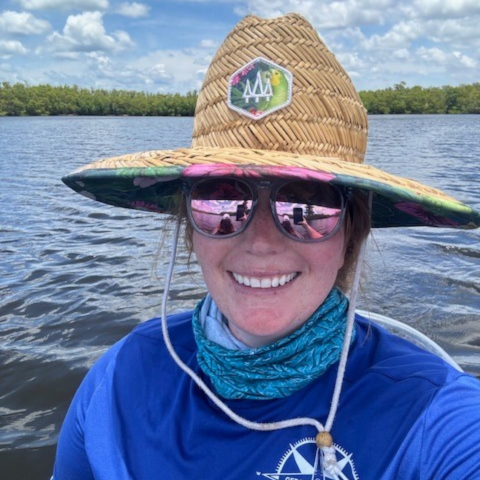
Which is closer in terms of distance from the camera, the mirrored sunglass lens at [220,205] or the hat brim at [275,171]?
the hat brim at [275,171]

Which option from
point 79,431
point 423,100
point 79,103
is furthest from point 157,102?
point 79,431

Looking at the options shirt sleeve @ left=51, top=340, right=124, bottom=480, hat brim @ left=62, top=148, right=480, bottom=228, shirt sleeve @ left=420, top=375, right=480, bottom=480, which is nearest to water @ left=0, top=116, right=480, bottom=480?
shirt sleeve @ left=51, top=340, right=124, bottom=480

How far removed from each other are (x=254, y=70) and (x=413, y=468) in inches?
46.7

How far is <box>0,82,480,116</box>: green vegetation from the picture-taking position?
107 metres

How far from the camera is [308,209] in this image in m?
1.59

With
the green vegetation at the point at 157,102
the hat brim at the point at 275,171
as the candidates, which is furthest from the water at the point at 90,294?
the green vegetation at the point at 157,102

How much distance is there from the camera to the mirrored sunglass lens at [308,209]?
1576 millimetres

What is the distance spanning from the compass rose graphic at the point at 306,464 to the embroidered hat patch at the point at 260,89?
0.95 m

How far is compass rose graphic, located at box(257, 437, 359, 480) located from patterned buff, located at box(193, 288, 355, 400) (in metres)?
0.17

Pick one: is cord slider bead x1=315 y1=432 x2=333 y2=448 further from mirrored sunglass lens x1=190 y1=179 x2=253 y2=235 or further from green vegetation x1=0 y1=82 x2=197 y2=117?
green vegetation x1=0 y1=82 x2=197 y2=117

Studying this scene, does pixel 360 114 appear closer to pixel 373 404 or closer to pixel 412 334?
pixel 373 404

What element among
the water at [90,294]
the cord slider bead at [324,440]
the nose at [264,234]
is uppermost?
the nose at [264,234]

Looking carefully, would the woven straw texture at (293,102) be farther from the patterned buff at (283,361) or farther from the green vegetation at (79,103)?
the green vegetation at (79,103)

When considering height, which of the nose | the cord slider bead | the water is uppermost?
the nose
